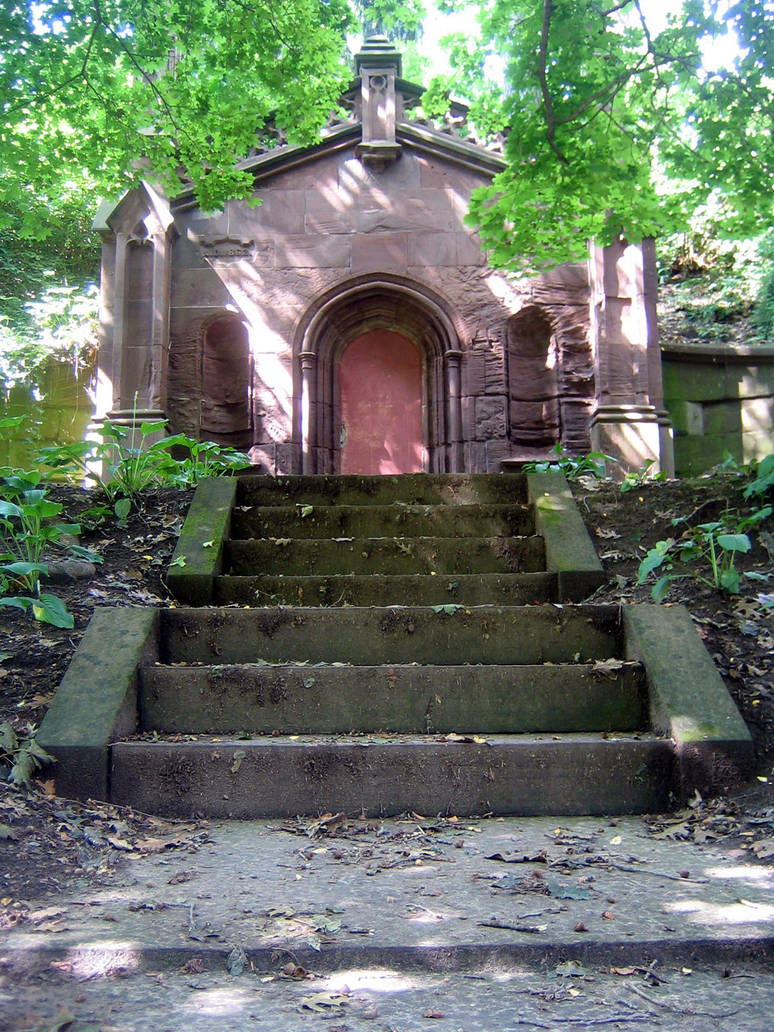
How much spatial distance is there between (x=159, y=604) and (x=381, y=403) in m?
6.86

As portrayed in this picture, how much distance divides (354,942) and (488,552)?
9.11ft

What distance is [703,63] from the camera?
493cm

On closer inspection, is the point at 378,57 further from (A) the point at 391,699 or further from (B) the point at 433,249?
(A) the point at 391,699

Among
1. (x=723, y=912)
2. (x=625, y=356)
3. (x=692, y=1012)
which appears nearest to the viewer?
(x=692, y=1012)

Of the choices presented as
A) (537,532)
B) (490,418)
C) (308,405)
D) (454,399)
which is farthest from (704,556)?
(308,405)

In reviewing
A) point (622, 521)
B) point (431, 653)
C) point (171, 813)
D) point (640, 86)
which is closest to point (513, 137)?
point (640, 86)

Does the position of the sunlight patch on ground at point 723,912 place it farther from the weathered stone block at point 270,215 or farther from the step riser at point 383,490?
the weathered stone block at point 270,215

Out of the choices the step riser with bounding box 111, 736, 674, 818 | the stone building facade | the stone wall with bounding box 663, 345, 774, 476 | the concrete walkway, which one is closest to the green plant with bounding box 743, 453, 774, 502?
the step riser with bounding box 111, 736, 674, 818

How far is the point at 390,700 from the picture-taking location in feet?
10.3

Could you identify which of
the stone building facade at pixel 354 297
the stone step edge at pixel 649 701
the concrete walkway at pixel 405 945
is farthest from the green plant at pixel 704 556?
the stone building facade at pixel 354 297

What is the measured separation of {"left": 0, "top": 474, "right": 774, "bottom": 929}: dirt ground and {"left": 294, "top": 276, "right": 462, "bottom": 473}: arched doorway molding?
4.52 m

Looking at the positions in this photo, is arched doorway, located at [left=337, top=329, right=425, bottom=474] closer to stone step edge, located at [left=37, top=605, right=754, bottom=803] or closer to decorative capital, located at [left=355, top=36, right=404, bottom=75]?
decorative capital, located at [left=355, top=36, right=404, bottom=75]

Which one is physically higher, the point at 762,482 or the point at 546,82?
the point at 546,82

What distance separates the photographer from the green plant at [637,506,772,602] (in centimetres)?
373
